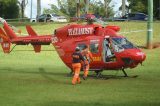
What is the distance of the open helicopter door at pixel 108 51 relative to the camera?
81.9 ft

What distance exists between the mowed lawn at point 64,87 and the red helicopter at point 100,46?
82 cm

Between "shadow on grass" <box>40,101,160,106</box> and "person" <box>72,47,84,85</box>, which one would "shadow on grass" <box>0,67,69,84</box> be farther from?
"shadow on grass" <box>40,101,160,106</box>

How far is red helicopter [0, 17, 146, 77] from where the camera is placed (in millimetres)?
24641

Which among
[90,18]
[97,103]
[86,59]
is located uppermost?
[90,18]

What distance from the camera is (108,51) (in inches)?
992

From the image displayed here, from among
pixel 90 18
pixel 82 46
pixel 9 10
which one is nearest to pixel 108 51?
pixel 82 46

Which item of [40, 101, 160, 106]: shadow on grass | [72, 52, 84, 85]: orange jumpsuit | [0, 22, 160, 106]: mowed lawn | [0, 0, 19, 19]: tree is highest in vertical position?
[0, 0, 19, 19]: tree

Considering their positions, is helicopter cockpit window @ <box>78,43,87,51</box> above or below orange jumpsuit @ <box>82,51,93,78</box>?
above

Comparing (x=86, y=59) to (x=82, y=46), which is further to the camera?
(x=82, y=46)

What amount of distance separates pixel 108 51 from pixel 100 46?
1.63 ft

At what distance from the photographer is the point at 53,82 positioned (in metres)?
24.1

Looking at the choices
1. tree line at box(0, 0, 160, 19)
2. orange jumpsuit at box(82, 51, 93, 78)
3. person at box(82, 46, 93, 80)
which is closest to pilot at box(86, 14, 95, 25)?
person at box(82, 46, 93, 80)

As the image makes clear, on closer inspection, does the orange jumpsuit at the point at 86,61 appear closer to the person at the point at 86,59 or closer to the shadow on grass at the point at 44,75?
the person at the point at 86,59

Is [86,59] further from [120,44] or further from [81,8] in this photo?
[81,8]
